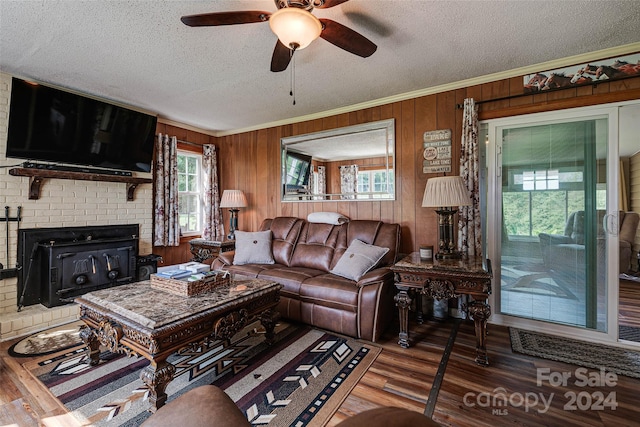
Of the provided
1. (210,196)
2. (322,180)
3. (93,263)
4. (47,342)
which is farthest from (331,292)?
(210,196)

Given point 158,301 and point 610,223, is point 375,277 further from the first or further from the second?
point 610,223

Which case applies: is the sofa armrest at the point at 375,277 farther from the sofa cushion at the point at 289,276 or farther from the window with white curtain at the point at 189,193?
the window with white curtain at the point at 189,193

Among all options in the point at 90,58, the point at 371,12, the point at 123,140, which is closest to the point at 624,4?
the point at 371,12

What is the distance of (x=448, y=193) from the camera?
7.73 feet

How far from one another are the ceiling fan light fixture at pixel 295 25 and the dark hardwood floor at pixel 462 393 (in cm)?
206

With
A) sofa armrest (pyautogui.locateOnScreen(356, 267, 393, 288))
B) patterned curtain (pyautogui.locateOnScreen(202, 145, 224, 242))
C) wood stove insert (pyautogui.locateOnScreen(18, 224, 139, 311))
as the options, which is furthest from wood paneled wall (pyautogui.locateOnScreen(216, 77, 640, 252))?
wood stove insert (pyautogui.locateOnScreen(18, 224, 139, 311))

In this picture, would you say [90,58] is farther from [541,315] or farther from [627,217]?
[627,217]

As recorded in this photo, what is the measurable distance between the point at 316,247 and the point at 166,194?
2280 millimetres

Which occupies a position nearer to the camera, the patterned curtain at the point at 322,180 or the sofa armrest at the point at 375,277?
the sofa armrest at the point at 375,277

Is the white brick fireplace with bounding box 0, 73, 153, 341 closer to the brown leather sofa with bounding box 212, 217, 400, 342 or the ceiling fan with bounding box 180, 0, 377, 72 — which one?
the brown leather sofa with bounding box 212, 217, 400, 342

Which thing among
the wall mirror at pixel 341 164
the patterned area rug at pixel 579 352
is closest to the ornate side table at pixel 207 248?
the wall mirror at pixel 341 164

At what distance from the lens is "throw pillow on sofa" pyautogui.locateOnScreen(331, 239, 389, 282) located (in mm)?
2642

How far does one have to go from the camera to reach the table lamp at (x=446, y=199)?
234 cm

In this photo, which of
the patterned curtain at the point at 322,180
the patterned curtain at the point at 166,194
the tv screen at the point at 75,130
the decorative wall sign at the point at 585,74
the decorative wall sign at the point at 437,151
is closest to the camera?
the decorative wall sign at the point at 585,74
